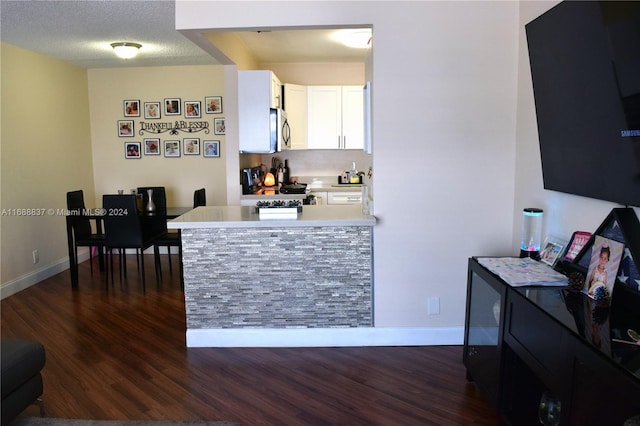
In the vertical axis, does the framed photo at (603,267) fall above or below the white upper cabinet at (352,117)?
below

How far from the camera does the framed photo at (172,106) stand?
6270mm

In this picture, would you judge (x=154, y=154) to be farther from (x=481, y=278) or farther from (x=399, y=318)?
(x=481, y=278)

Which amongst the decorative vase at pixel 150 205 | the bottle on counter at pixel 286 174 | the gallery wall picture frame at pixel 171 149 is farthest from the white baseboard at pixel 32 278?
the bottle on counter at pixel 286 174

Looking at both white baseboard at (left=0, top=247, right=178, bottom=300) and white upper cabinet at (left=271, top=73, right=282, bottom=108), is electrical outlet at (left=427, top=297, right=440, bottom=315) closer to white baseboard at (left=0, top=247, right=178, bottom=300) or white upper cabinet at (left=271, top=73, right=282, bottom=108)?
white upper cabinet at (left=271, top=73, right=282, bottom=108)

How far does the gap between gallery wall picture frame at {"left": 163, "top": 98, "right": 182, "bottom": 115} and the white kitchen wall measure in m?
3.23

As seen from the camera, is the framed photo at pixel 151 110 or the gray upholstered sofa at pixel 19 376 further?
the framed photo at pixel 151 110

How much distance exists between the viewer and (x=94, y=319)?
13.1ft

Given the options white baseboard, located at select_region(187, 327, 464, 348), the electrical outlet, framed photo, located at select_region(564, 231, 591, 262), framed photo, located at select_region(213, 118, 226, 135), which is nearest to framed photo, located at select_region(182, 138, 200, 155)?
framed photo, located at select_region(213, 118, 226, 135)

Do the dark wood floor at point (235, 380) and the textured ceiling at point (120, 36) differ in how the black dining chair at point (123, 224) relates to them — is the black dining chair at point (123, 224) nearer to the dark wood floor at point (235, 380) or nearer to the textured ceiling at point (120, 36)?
the dark wood floor at point (235, 380)

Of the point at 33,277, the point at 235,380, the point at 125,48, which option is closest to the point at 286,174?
the point at 125,48

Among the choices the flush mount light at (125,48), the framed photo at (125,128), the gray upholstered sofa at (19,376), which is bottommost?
the gray upholstered sofa at (19,376)

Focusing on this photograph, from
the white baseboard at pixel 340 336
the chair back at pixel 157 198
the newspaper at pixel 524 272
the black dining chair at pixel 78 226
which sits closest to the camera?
the newspaper at pixel 524 272

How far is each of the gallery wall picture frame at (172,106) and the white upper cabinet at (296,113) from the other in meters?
1.53

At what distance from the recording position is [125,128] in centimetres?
632
